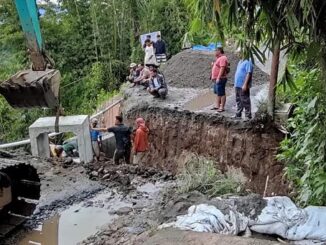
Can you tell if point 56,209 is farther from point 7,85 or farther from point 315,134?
point 315,134

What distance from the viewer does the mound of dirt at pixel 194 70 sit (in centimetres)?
1586

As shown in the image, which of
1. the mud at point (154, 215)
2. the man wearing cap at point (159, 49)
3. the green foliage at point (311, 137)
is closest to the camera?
the green foliage at point (311, 137)

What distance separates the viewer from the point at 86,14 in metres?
21.2

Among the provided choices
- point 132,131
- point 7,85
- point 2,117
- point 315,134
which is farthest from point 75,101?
point 315,134

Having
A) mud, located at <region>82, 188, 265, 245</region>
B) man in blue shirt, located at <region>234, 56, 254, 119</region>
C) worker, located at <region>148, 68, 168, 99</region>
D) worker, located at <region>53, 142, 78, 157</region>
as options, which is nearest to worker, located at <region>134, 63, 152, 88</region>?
worker, located at <region>148, 68, 168, 99</region>

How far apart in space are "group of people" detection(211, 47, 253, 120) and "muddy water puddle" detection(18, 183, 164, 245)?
2935mm

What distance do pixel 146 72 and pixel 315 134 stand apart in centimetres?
967

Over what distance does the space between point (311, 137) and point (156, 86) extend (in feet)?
27.6

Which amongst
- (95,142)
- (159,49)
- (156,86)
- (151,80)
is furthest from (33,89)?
(159,49)

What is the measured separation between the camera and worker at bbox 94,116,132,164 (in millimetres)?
10281

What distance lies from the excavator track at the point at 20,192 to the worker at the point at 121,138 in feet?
9.59

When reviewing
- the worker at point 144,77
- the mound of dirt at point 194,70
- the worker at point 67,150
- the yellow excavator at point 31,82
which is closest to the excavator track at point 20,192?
the yellow excavator at point 31,82

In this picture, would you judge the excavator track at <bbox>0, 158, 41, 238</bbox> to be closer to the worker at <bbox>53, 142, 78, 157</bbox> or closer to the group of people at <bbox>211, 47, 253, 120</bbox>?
the worker at <bbox>53, 142, 78, 157</bbox>

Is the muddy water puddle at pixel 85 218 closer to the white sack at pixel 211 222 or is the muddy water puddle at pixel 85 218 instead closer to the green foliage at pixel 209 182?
the green foliage at pixel 209 182
